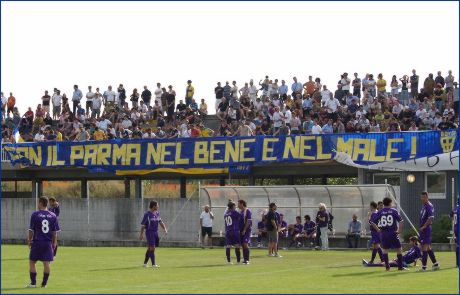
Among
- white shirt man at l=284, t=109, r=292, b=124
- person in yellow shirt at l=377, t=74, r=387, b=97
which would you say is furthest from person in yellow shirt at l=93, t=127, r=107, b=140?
person in yellow shirt at l=377, t=74, r=387, b=97

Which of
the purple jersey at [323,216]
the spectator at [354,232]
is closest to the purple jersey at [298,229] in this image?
the spectator at [354,232]

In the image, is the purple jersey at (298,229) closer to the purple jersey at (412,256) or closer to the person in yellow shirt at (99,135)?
the person in yellow shirt at (99,135)

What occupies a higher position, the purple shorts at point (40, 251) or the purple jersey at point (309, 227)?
the purple shorts at point (40, 251)

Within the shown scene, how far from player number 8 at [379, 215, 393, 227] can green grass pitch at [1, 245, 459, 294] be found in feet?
3.68

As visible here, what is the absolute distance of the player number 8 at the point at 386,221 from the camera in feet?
82.1

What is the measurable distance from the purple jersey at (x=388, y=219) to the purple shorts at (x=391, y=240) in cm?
9

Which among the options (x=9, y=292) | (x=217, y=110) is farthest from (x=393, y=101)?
(x=9, y=292)

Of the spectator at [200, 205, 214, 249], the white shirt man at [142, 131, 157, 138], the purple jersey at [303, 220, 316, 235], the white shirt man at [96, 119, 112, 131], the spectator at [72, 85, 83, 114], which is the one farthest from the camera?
the spectator at [72, 85, 83, 114]

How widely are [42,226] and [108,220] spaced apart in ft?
78.0

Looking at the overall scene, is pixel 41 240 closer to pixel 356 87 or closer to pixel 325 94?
pixel 325 94

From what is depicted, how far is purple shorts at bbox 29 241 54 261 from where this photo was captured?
20.5m

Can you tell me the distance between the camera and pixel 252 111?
45.3 metres

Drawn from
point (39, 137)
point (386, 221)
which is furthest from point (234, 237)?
point (39, 137)

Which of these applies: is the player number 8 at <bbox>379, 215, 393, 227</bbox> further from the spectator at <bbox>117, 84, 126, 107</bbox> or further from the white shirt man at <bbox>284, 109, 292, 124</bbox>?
the spectator at <bbox>117, 84, 126, 107</bbox>
